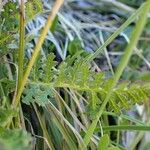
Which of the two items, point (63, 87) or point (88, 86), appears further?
point (63, 87)

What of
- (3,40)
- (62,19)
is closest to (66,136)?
(3,40)

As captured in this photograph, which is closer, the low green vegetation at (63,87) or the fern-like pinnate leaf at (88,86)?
the low green vegetation at (63,87)

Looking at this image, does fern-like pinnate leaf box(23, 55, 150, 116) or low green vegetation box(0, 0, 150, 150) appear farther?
fern-like pinnate leaf box(23, 55, 150, 116)

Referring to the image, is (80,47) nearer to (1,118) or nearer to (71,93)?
(71,93)

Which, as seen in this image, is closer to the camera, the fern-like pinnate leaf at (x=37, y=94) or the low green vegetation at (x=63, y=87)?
the low green vegetation at (x=63, y=87)

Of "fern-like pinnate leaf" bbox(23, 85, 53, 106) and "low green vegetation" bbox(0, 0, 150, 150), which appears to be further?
"fern-like pinnate leaf" bbox(23, 85, 53, 106)

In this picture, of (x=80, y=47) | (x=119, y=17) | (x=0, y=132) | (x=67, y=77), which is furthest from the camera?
(x=119, y=17)

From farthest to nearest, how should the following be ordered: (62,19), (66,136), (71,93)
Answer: (62,19)
(71,93)
(66,136)

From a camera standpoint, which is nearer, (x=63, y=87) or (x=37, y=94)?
(x=37, y=94)
